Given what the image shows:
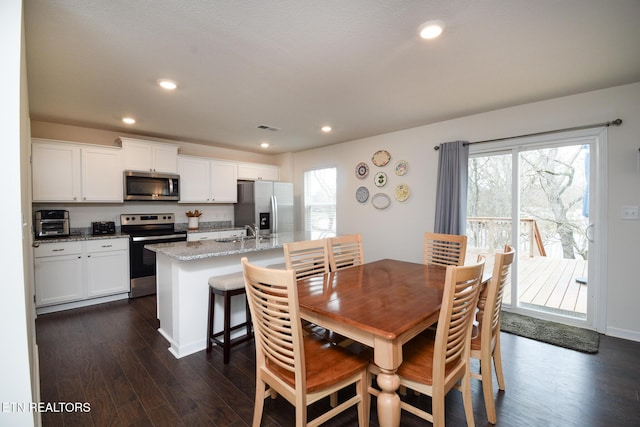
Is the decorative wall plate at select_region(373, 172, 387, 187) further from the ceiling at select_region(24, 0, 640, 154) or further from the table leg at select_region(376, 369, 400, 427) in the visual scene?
the table leg at select_region(376, 369, 400, 427)

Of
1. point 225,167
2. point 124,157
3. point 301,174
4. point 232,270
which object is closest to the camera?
point 232,270

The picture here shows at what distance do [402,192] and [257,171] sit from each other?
290 cm

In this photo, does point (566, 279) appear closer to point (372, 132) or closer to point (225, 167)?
point (372, 132)

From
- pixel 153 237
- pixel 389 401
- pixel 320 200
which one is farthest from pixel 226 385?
pixel 320 200

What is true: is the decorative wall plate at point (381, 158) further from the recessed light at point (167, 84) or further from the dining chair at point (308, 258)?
the recessed light at point (167, 84)

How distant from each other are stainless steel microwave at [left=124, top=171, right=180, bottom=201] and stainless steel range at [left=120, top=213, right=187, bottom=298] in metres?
0.42

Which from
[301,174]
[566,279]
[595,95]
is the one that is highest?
Result: [595,95]

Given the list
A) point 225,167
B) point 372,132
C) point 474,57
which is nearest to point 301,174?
point 225,167

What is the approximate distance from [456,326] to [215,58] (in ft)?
7.92

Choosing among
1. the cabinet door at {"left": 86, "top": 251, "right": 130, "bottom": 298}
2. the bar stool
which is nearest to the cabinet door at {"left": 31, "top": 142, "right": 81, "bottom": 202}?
the cabinet door at {"left": 86, "top": 251, "right": 130, "bottom": 298}

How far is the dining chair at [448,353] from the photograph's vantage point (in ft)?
4.18

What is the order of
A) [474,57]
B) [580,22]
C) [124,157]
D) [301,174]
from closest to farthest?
[580,22] < [474,57] < [124,157] < [301,174]

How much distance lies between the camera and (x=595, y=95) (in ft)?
9.30

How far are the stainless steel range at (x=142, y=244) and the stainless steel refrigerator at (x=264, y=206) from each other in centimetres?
118
